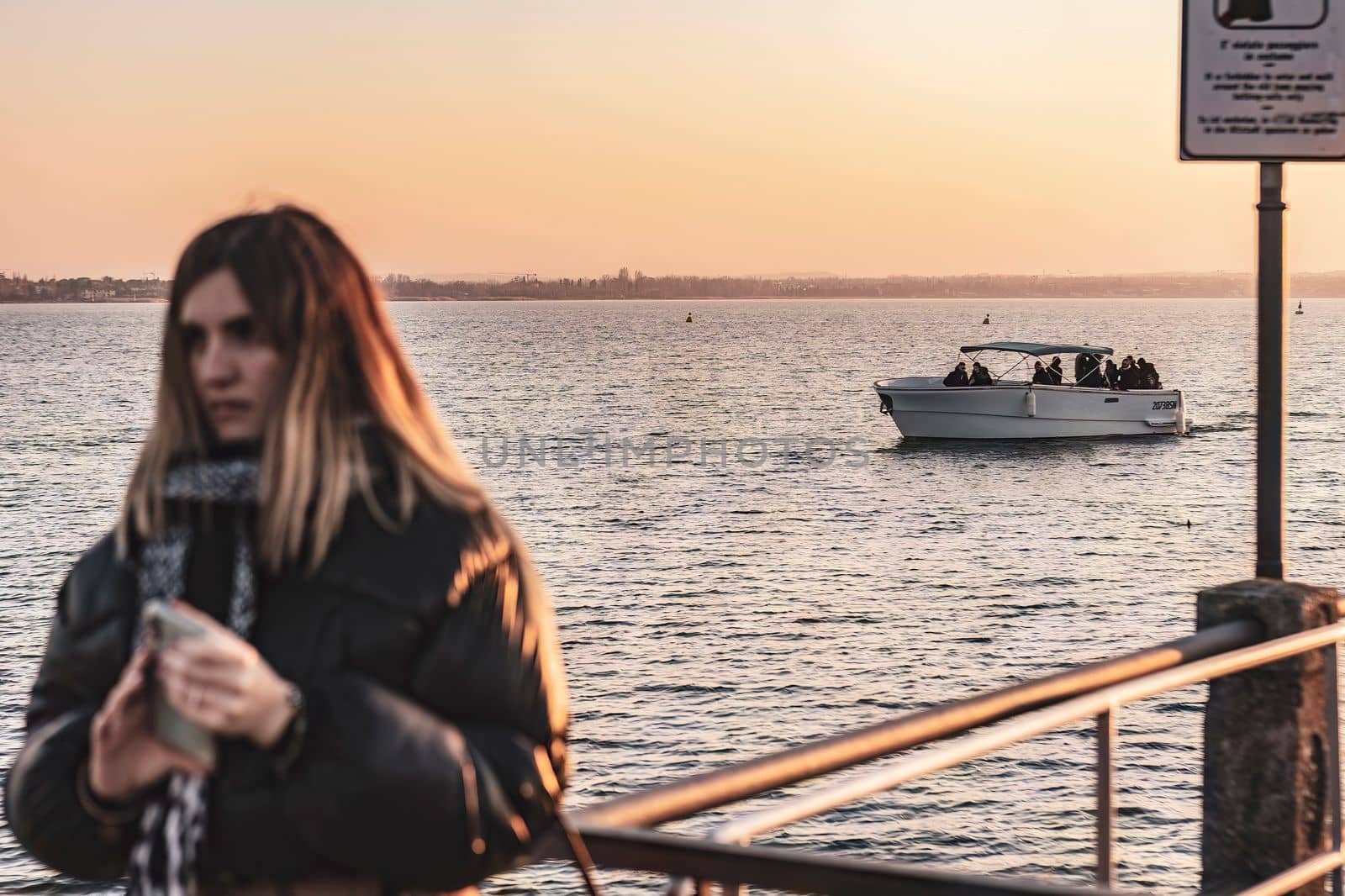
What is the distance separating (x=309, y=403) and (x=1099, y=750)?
2.36m

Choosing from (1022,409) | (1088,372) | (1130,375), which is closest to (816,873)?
(1022,409)

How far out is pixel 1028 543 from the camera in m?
50.2

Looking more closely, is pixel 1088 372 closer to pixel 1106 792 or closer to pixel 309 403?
pixel 1106 792

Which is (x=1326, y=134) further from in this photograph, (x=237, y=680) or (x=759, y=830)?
(x=237, y=680)

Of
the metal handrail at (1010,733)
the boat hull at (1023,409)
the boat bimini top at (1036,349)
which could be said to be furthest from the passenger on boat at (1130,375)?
the metal handrail at (1010,733)

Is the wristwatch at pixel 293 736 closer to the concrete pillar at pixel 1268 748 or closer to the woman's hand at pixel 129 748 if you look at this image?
the woman's hand at pixel 129 748

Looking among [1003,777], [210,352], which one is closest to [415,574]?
[210,352]

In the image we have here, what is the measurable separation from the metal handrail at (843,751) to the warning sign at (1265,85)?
6.33 feet

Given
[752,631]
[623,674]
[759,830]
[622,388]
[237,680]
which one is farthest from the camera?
[622,388]

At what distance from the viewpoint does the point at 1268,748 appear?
4730 mm

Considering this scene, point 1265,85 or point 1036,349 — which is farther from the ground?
point 1265,85

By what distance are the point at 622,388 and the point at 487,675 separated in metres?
122

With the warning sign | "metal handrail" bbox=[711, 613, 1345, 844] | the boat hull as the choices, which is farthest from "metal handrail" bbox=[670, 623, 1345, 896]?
the boat hull

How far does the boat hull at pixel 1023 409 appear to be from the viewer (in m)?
65.1
